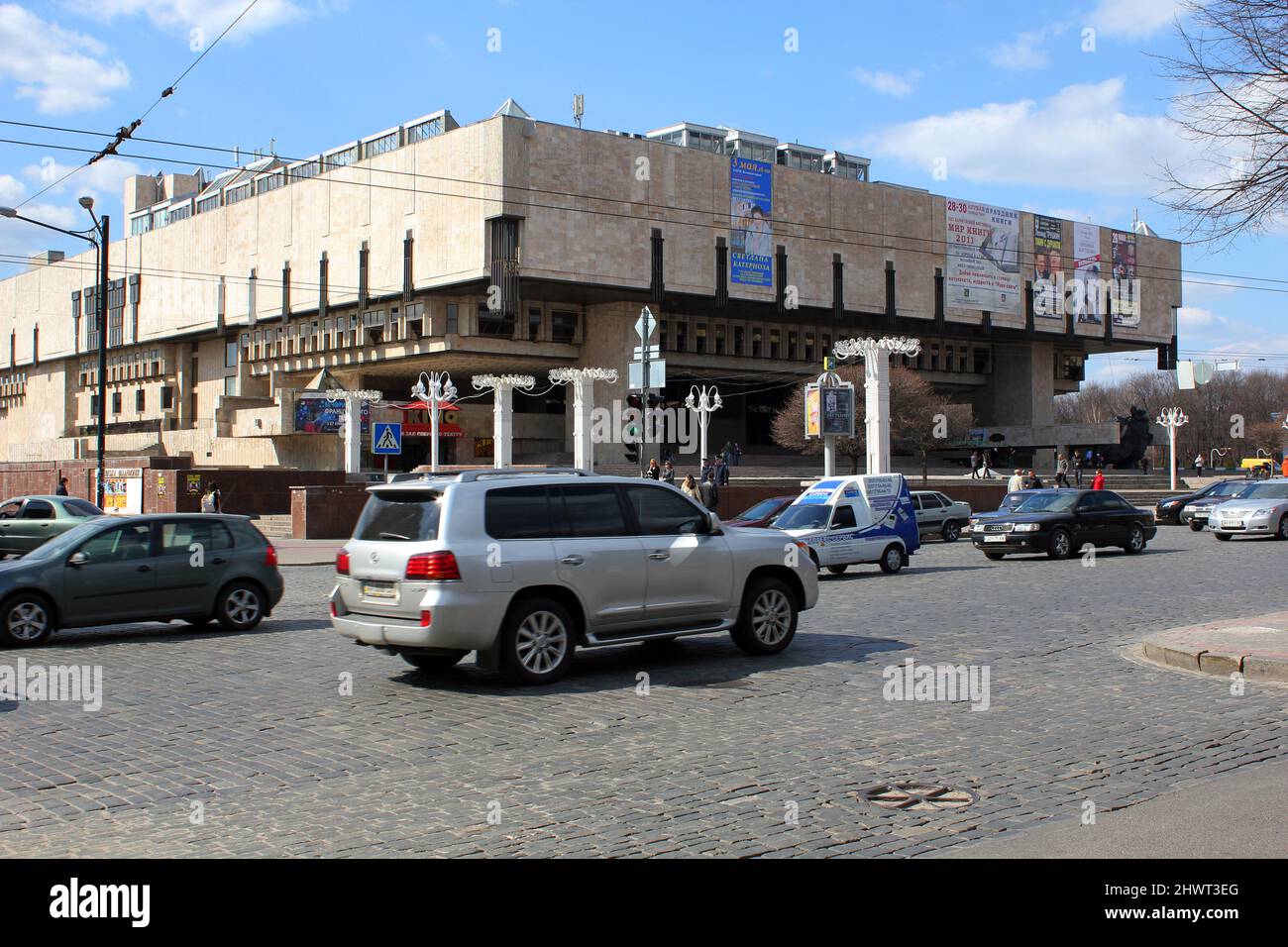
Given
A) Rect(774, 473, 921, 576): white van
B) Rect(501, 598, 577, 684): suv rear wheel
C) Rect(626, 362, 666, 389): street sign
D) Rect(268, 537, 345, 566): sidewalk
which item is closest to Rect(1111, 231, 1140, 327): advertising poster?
Rect(626, 362, 666, 389): street sign

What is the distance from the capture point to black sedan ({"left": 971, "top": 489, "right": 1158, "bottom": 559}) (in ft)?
79.0

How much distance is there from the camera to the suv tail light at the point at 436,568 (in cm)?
920

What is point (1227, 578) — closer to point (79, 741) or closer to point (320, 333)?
point (79, 741)

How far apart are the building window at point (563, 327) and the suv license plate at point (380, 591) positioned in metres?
54.7

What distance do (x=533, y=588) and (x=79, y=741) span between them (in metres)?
3.58

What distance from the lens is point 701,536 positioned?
10758 millimetres

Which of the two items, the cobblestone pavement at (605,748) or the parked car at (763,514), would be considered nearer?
the cobblestone pavement at (605,748)

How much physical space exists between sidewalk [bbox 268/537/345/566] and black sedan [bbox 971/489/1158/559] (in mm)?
14361

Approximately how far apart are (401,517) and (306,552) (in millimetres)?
20520

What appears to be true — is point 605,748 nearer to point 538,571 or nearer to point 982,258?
point 538,571

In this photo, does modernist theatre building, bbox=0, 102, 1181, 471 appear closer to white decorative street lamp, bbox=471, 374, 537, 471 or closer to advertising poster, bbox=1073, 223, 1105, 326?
advertising poster, bbox=1073, 223, 1105, 326

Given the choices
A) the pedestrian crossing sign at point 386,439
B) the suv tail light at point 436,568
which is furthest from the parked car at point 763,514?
the pedestrian crossing sign at point 386,439

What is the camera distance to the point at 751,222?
64.7m

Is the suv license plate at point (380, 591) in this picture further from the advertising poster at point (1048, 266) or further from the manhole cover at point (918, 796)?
the advertising poster at point (1048, 266)
